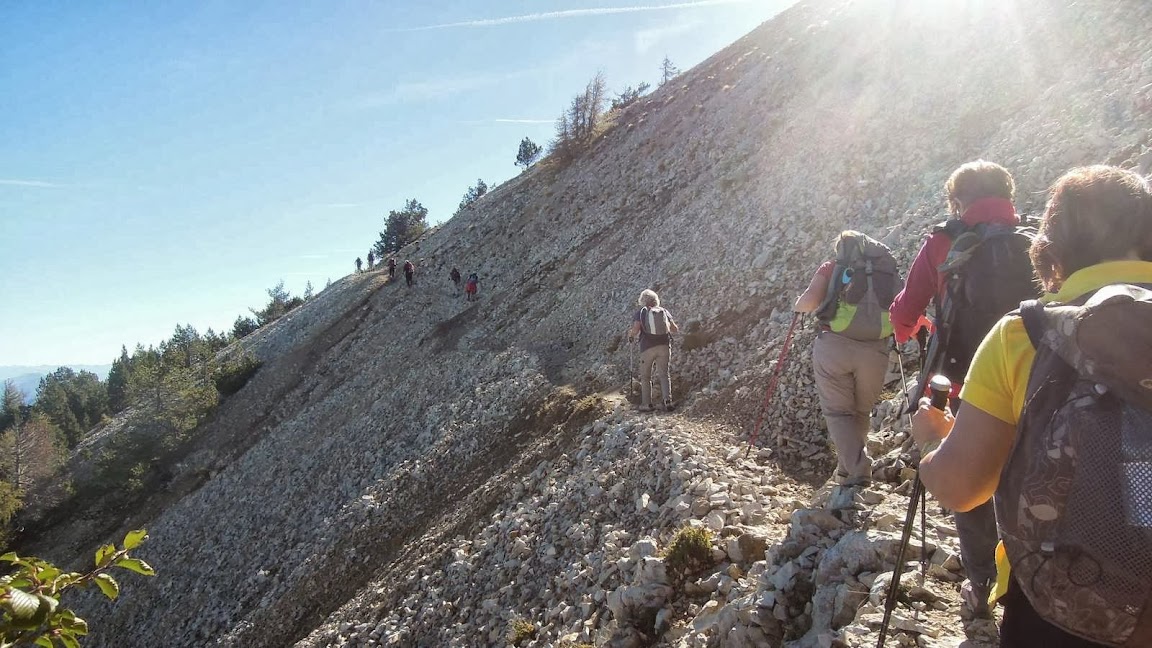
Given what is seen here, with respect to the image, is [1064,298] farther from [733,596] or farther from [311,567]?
[311,567]

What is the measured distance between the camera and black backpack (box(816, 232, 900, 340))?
19.1ft

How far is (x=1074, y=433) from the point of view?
1821 mm

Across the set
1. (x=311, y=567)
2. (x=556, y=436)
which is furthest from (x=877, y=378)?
(x=311, y=567)

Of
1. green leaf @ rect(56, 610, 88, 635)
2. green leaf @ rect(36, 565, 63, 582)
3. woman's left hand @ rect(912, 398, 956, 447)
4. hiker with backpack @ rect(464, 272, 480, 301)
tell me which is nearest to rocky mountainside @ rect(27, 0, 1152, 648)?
hiker with backpack @ rect(464, 272, 480, 301)

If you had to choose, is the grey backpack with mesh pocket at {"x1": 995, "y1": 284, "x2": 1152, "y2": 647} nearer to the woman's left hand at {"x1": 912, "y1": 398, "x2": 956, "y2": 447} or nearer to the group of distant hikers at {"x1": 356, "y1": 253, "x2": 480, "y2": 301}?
the woman's left hand at {"x1": 912, "y1": 398, "x2": 956, "y2": 447}

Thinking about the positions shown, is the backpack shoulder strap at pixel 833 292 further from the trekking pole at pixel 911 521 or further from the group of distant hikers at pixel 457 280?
the group of distant hikers at pixel 457 280

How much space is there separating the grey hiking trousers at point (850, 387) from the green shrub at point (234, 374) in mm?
51589

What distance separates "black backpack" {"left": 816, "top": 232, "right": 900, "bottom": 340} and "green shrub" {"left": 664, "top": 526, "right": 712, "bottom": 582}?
2.75 meters

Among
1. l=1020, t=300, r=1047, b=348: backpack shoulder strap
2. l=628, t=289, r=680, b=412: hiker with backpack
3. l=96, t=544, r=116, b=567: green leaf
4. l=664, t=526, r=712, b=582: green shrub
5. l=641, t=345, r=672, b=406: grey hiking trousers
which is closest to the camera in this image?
l=1020, t=300, r=1047, b=348: backpack shoulder strap

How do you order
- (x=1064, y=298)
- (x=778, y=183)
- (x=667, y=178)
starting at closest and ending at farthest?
1. (x=1064, y=298)
2. (x=778, y=183)
3. (x=667, y=178)

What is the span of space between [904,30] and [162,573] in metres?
38.3

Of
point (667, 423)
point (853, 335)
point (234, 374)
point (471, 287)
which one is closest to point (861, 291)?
point (853, 335)

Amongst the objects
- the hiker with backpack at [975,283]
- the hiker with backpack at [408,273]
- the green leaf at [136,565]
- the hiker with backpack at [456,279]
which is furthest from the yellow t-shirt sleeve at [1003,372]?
the hiker with backpack at [408,273]

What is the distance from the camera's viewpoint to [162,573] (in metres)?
24.6
